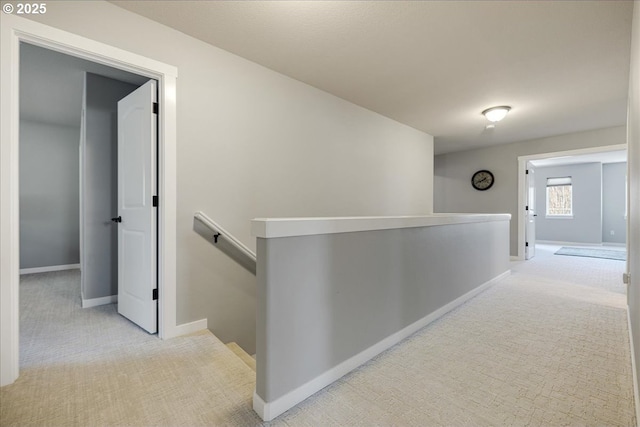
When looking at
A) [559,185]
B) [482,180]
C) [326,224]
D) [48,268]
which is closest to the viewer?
[326,224]

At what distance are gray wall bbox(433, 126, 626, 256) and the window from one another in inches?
155

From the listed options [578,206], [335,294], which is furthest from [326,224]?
[578,206]

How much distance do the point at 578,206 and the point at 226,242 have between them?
9617 millimetres

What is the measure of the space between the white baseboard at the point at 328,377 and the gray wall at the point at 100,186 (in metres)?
2.43

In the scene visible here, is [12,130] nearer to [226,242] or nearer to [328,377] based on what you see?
[226,242]

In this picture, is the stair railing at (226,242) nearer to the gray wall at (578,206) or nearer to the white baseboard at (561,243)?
the white baseboard at (561,243)

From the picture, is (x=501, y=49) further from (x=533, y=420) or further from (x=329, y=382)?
(x=329, y=382)

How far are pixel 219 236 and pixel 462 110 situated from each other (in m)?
3.58

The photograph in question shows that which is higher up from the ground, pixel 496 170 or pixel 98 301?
pixel 496 170

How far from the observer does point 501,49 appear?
8.05 ft

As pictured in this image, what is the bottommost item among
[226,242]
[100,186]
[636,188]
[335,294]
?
[335,294]

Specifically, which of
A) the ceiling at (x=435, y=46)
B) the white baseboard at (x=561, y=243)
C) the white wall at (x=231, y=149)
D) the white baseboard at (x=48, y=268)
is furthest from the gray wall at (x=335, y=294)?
the white baseboard at (x=561, y=243)

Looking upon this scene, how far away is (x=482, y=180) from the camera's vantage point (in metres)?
6.23

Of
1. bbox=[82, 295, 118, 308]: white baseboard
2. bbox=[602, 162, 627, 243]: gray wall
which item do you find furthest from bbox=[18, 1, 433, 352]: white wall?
bbox=[602, 162, 627, 243]: gray wall
